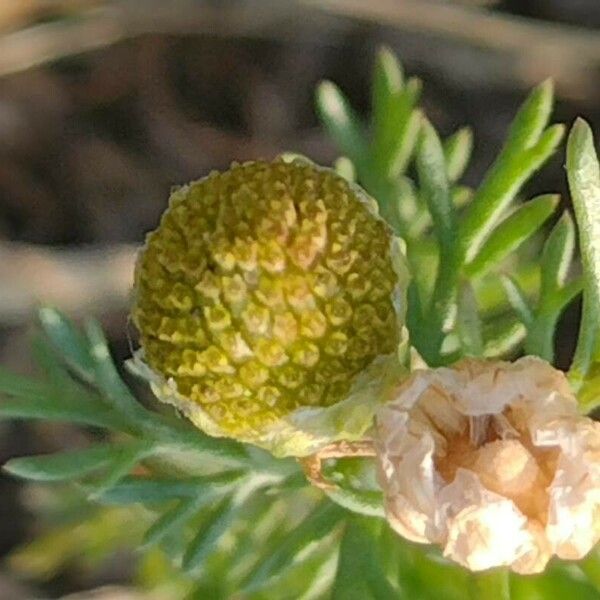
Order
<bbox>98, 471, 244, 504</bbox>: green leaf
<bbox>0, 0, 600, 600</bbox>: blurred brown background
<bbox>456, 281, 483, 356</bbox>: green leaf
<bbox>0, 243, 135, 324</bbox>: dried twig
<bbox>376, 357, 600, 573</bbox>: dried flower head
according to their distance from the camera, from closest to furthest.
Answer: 1. <bbox>376, 357, 600, 573</bbox>: dried flower head
2. <bbox>456, 281, 483, 356</bbox>: green leaf
3. <bbox>98, 471, 244, 504</bbox>: green leaf
4. <bbox>0, 243, 135, 324</bbox>: dried twig
5. <bbox>0, 0, 600, 600</bbox>: blurred brown background

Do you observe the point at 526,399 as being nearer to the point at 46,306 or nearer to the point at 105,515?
the point at 46,306

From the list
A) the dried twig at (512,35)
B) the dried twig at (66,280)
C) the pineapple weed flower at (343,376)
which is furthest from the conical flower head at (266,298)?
the dried twig at (512,35)

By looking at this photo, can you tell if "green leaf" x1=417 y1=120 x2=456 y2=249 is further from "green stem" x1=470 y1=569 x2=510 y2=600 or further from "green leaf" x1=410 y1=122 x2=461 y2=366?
"green stem" x1=470 y1=569 x2=510 y2=600

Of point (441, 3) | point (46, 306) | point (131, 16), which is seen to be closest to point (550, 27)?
point (441, 3)

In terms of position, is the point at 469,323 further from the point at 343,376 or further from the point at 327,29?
the point at 327,29

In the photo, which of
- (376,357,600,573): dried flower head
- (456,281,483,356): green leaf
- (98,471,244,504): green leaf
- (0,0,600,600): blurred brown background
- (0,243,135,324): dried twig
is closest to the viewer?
(376,357,600,573): dried flower head

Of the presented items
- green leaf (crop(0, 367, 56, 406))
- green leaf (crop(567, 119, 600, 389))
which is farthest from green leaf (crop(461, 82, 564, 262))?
green leaf (crop(0, 367, 56, 406))
